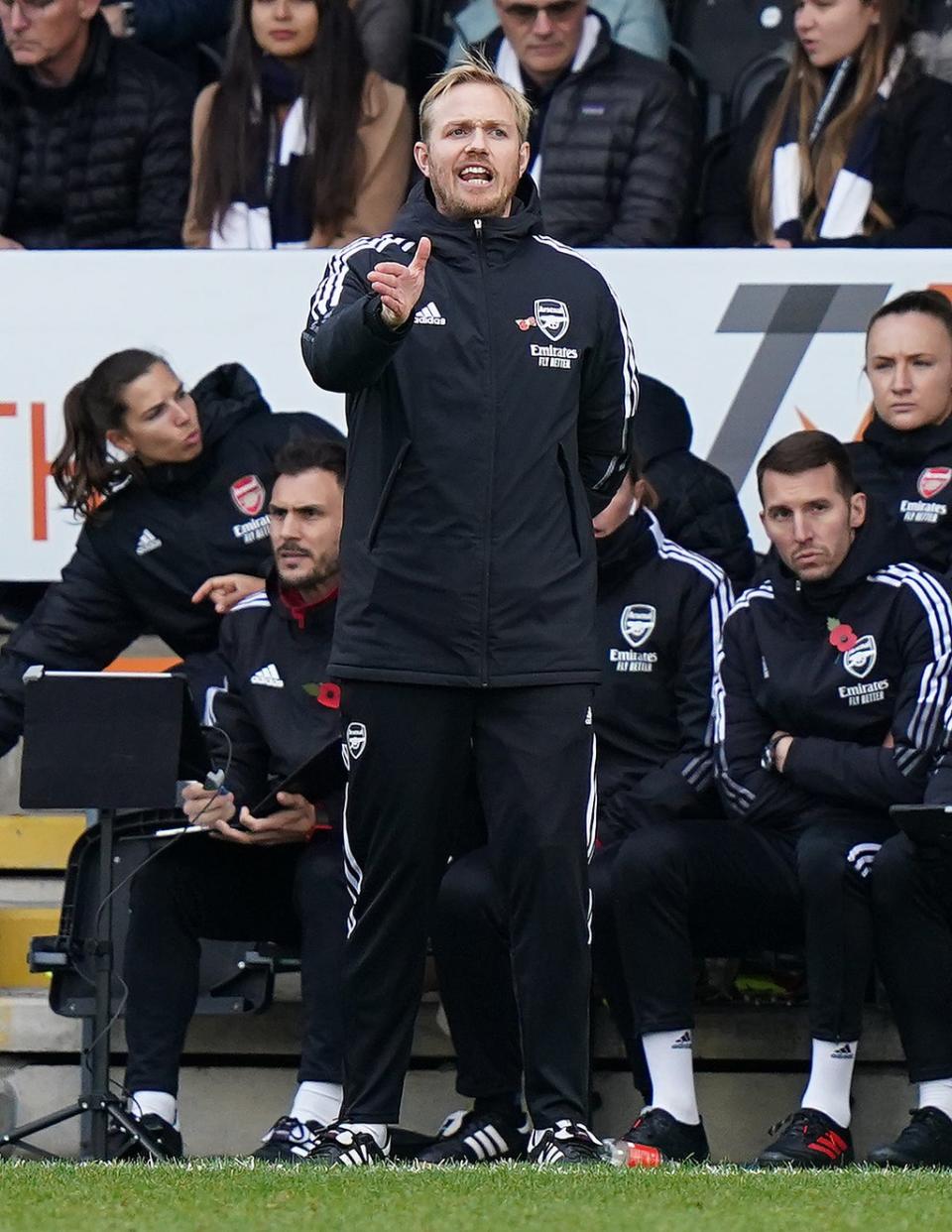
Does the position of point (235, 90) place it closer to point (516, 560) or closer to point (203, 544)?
point (203, 544)

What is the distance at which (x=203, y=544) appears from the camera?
254 inches

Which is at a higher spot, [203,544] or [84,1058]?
[203,544]

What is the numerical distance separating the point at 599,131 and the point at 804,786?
8.51 ft

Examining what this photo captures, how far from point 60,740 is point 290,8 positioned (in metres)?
3.06

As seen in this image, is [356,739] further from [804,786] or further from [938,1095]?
[938,1095]

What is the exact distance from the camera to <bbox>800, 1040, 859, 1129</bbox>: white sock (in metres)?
5.06

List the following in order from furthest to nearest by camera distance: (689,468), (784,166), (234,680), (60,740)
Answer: (784,166) < (689,468) < (234,680) < (60,740)

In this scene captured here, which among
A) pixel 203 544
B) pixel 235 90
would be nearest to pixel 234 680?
pixel 203 544

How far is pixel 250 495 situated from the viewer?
21.3ft

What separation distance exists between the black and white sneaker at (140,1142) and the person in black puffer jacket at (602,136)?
10.0 ft

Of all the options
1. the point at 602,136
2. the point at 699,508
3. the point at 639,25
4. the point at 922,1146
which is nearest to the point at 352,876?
the point at 922,1146

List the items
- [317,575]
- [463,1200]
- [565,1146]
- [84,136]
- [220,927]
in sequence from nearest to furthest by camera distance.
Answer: [463,1200]
[565,1146]
[220,927]
[317,575]
[84,136]

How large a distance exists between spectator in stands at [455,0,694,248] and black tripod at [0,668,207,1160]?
102 inches

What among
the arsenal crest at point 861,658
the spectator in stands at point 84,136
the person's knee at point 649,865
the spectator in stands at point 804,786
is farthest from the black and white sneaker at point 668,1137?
the spectator in stands at point 84,136
